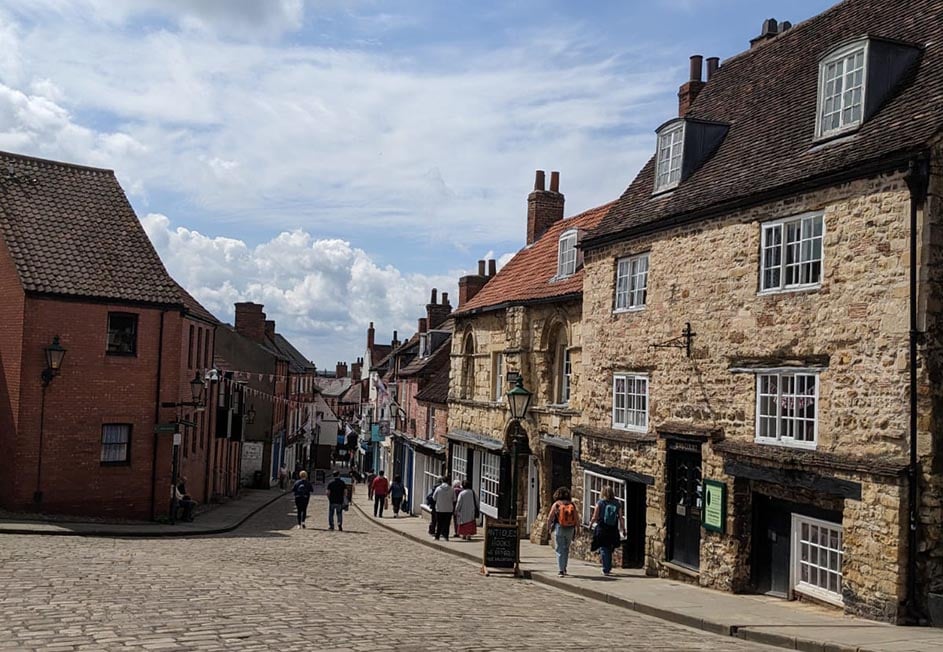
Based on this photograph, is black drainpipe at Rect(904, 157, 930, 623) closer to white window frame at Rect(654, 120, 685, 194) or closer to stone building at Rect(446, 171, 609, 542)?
white window frame at Rect(654, 120, 685, 194)

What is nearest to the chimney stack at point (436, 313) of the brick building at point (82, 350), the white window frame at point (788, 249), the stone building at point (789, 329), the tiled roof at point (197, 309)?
the tiled roof at point (197, 309)

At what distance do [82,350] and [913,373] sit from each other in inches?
829

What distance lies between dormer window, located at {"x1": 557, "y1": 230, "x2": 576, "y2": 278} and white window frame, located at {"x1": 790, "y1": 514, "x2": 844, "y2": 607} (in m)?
12.1

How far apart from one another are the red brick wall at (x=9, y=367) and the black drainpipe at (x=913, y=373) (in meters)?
21.3

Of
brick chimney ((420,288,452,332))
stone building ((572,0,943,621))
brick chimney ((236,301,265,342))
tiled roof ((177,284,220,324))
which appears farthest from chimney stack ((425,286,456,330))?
stone building ((572,0,943,621))

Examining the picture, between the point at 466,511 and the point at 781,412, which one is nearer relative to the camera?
the point at 781,412

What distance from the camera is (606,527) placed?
1911 cm

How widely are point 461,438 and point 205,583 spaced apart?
57.7ft

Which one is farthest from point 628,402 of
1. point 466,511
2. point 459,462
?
point 459,462

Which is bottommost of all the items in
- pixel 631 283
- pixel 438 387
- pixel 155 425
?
pixel 155 425

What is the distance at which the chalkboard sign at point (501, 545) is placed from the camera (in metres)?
19.3

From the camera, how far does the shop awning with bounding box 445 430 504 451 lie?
28.8 m

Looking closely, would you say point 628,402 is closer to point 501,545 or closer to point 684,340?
point 684,340

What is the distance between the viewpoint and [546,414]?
84.1ft
